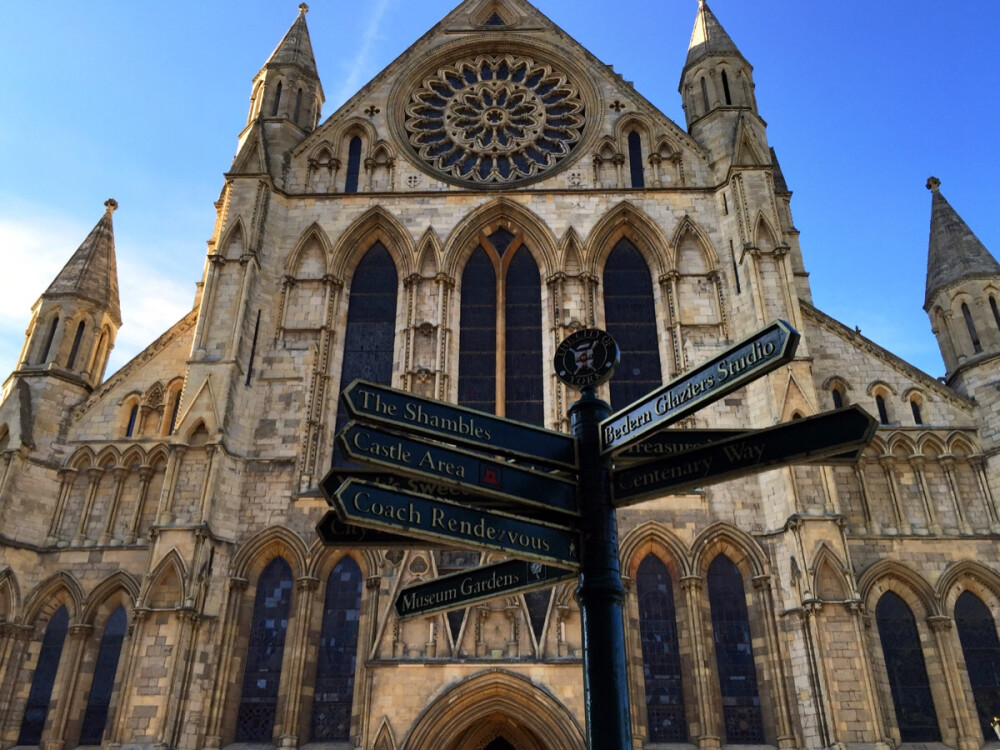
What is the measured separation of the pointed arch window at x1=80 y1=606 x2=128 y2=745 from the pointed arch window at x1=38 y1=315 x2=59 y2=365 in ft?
18.0

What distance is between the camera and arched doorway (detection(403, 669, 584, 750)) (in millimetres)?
13625

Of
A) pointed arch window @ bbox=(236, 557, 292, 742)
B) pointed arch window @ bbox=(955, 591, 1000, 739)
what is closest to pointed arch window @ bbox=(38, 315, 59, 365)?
pointed arch window @ bbox=(236, 557, 292, 742)

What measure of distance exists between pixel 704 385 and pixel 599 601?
1.31 m

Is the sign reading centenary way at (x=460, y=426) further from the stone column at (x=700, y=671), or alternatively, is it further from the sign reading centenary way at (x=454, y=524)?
the stone column at (x=700, y=671)

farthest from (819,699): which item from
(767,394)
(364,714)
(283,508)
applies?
(283,508)

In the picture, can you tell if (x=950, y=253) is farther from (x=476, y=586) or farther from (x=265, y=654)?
(x=476, y=586)

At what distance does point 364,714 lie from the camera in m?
14.0

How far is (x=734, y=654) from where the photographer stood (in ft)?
48.8

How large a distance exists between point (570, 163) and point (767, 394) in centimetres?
735

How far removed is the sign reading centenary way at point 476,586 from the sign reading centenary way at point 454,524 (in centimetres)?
32

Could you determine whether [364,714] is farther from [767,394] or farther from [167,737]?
[767,394]

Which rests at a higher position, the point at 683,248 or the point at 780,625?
the point at 683,248

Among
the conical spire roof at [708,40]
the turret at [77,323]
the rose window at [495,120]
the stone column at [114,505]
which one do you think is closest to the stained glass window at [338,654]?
the stone column at [114,505]

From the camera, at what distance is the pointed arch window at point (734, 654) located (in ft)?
47.0
